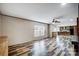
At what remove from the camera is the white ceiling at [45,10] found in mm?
2000

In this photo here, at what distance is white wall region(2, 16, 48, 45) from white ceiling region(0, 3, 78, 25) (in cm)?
13

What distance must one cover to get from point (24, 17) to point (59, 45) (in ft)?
2.80

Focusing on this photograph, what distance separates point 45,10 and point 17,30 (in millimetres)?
656

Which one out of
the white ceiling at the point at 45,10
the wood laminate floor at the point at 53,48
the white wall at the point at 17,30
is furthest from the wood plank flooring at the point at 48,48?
the white ceiling at the point at 45,10

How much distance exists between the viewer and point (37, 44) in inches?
80.8

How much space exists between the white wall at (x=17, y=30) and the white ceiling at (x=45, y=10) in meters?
0.13

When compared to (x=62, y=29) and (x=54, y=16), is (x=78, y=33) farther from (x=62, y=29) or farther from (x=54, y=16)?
(x=54, y=16)

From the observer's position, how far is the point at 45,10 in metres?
2.04

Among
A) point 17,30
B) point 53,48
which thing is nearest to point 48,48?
point 53,48

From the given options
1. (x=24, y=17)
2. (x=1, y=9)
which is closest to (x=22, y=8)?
(x=24, y=17)

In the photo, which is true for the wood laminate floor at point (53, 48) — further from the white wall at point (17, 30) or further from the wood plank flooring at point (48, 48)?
the white wall at point (17, 30)

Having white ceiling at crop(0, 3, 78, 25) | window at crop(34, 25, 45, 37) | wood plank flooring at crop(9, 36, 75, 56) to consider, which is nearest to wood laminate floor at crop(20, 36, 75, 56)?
wood plank flooring at crop(9, 36, 75, 56)

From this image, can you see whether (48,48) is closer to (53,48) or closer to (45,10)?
(53,48)

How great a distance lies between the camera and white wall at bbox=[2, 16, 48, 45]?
1.95 meters
